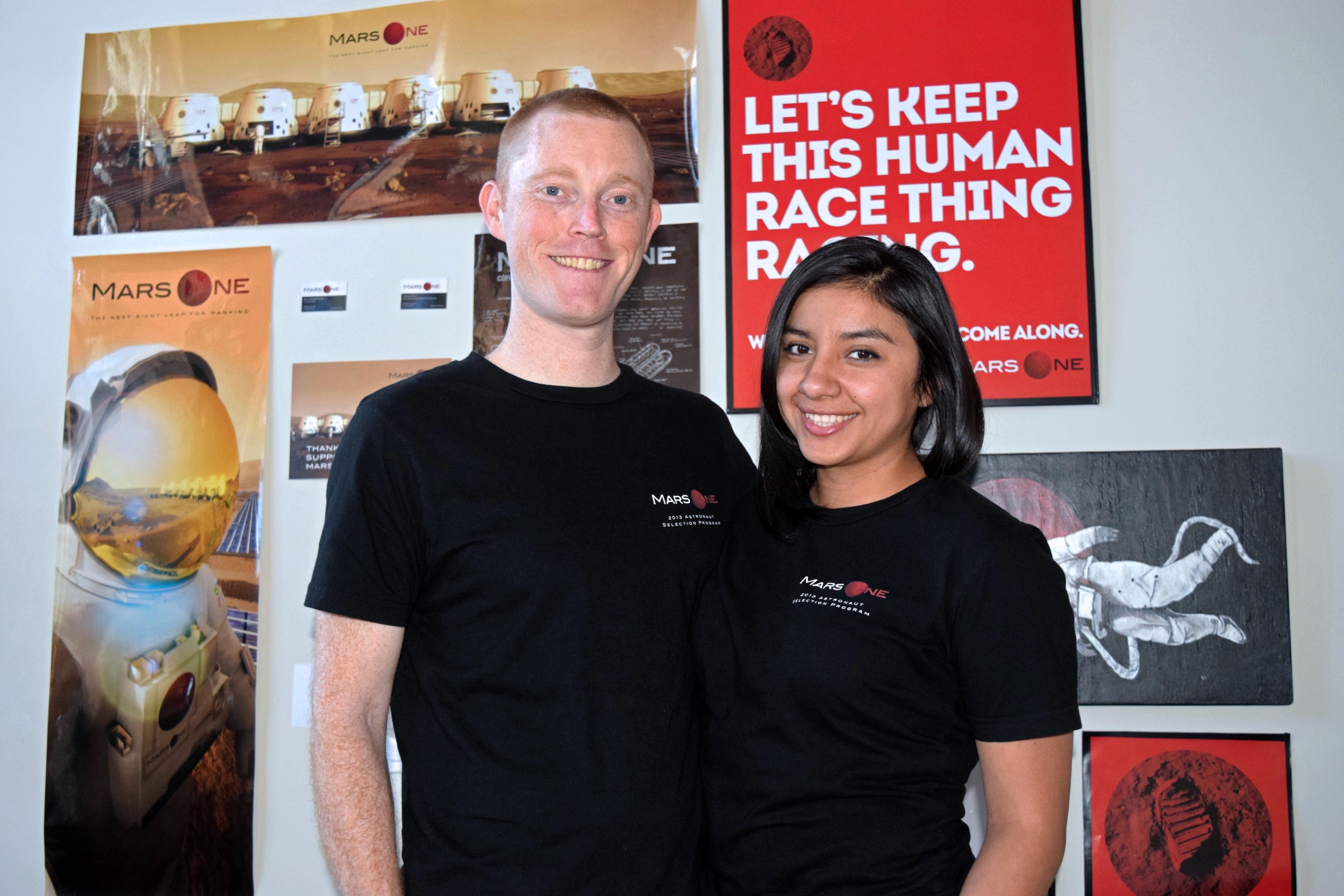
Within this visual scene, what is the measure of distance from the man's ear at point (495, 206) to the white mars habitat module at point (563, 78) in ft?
2.50

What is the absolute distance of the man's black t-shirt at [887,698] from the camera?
3.48ft

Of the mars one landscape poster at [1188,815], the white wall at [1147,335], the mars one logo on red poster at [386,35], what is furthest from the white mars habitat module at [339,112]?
the mars one landscape poster at [1188,815]

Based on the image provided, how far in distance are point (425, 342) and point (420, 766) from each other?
1113 millimetres

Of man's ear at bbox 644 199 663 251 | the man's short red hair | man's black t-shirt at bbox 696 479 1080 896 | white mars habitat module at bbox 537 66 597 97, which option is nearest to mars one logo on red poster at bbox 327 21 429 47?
white mars habitat module at bbox 537 66 597 97

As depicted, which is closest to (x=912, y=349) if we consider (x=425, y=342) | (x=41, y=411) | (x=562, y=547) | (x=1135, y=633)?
(x=562, y=547)

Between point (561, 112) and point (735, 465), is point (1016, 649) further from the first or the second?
point (561, 112)

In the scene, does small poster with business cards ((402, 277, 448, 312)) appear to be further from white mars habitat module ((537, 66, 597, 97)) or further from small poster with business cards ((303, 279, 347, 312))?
white mars habitat module ((537, 66, 597, 97))

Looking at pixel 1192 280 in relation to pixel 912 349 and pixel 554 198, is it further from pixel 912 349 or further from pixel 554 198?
pixel 554 198

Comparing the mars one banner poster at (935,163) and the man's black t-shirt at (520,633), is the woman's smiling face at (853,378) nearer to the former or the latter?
the man's black t-shirt at (520,633)

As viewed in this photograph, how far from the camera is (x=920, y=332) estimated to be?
1.20 meters

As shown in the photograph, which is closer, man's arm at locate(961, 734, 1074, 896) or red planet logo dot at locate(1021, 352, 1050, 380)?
man's arm at locate(961, 734, 1074, 896)

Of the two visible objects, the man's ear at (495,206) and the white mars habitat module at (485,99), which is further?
the white mars habitat module at (485,99)

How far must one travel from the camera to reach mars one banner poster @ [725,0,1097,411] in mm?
1862

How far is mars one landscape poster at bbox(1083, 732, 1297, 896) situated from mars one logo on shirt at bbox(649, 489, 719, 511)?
103 cm
